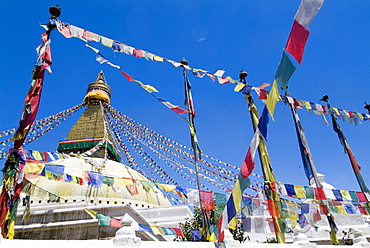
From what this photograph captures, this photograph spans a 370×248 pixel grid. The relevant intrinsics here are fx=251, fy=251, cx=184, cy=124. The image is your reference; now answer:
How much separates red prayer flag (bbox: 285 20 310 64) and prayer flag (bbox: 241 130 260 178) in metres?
1.32

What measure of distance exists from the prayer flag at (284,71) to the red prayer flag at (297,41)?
0.11 metres

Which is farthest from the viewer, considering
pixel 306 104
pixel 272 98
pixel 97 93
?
pixel 97 93

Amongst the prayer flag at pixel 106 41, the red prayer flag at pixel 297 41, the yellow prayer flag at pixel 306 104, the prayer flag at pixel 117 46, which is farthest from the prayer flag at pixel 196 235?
the yellow prayer flag at pixel 306 104

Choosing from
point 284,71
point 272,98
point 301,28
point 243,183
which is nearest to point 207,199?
point 243,183

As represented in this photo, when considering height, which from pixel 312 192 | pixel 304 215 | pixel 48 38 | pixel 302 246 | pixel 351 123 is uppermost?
pixel 48 38

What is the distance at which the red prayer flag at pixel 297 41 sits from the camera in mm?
3580

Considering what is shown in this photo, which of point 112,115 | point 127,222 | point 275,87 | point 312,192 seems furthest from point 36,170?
point 112,115

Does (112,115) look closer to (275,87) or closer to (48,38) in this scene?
(48,38)

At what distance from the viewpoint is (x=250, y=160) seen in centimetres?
400

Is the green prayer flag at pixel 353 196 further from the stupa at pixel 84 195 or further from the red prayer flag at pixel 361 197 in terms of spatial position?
the stupa at pixel 84 195

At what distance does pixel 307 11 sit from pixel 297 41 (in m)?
0.41

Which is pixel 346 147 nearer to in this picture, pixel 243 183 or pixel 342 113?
pixel 342 113

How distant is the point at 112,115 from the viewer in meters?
19.5

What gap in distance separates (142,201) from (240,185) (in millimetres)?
10814
